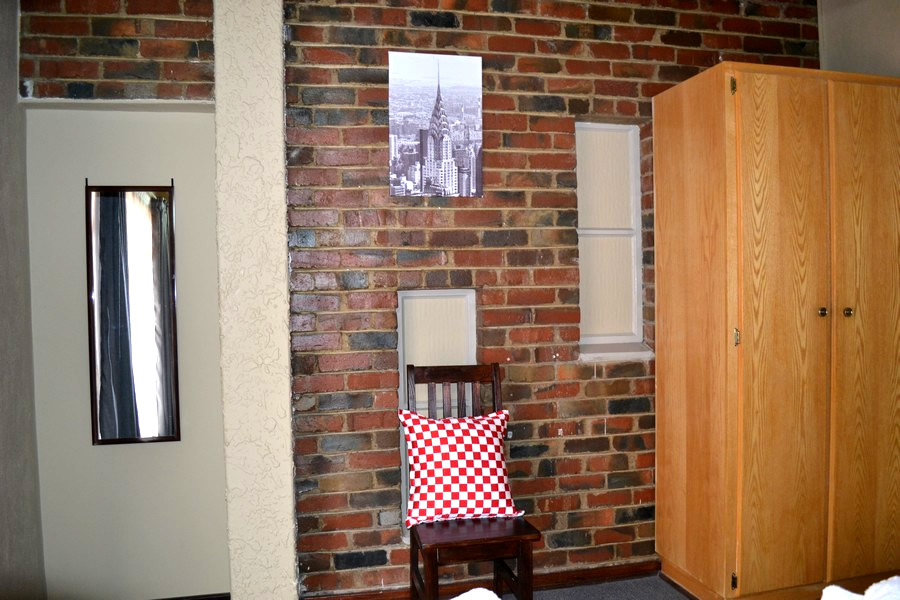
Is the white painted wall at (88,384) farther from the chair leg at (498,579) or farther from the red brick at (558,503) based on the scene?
the red brick at (558,503)

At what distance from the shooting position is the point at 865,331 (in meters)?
2.78

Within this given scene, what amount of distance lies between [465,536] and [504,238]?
1.32 meters

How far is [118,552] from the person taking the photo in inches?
112

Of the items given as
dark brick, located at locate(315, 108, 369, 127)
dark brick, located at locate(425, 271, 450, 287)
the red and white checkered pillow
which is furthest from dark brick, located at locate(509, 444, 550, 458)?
dark brick, located at locate(315, 108, 369, 127)

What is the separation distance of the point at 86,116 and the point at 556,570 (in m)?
2.97

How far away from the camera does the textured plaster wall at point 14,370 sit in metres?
2.46

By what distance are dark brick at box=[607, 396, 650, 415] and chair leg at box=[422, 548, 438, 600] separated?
47.1 inches

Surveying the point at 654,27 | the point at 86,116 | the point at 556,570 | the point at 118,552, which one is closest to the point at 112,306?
the point at 86,116

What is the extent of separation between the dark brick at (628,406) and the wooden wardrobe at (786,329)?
0.74ft

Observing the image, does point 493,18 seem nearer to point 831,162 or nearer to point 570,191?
point 570,191

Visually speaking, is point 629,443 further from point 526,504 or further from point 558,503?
point 526,504

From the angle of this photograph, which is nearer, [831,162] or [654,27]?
[831,162]

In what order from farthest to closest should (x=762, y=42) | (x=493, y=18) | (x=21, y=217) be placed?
(x=762, y=42) < (x=493, y=18) < (x=21, y=217)

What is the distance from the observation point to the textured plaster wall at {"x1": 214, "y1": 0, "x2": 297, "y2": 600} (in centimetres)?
252
